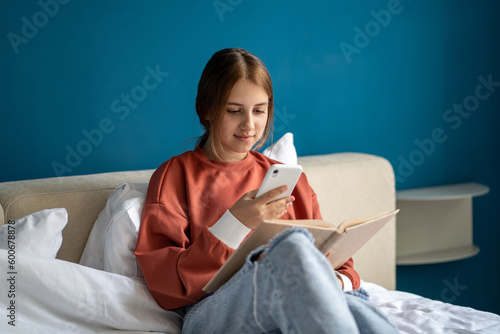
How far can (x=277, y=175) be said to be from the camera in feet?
4.18

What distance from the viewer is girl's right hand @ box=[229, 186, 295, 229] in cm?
130

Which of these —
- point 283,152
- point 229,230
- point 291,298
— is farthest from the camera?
point 283,152

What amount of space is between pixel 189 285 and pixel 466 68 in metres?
1.83

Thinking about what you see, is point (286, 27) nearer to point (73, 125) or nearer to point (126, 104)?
point (126, 104)

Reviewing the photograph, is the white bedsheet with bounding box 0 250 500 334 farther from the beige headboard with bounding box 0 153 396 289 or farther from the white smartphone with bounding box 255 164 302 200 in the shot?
the white smartphone with bounding box 255 164 302 200

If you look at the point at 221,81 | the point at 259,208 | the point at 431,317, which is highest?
the point at 221,81

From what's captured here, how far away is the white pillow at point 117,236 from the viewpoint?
1.47m

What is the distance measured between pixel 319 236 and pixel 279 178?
0.16m

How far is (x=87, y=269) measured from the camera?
1357 mm

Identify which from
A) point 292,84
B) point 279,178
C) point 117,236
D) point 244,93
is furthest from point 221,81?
point 292,84

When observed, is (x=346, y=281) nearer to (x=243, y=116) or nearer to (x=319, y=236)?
(x=319, y=236)

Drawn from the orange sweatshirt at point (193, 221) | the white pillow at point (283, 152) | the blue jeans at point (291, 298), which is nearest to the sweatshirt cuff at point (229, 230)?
the orange sweatshirt at point (193, 221)

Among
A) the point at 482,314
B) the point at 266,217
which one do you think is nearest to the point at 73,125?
the point at 266,217

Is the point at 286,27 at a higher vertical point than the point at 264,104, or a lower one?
higher
